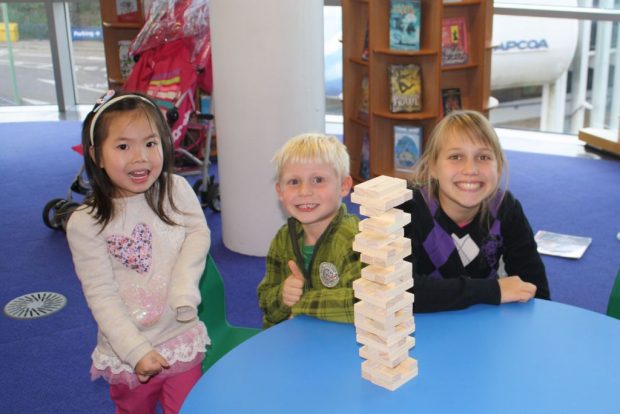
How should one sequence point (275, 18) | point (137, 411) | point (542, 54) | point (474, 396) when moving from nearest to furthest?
1. point (474, 396)
2. point (137, 411)
3. point (275, 18)
4. point (542, 54)

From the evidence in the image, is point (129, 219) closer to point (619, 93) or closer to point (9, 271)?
point (9, 271)

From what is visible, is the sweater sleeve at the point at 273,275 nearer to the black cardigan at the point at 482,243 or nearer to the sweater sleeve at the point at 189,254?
the sweater sleeve at the point at 189,254

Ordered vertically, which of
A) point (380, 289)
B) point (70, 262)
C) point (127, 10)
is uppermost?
point (127, 10)

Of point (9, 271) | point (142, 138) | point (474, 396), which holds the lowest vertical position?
point (9, 271)

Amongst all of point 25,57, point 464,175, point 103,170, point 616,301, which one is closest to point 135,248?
point 103,170

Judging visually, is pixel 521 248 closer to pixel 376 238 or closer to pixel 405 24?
pixel 376 238

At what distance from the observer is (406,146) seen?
541cm

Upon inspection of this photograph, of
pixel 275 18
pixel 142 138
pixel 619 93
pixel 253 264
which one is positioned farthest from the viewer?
pixel 619 93

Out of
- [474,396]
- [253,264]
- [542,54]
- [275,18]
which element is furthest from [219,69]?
[542,54]

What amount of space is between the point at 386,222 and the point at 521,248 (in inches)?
36.5

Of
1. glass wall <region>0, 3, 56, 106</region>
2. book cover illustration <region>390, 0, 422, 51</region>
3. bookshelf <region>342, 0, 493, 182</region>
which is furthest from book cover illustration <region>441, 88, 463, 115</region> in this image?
glass wall <region>0, 3, 56, 106</region>

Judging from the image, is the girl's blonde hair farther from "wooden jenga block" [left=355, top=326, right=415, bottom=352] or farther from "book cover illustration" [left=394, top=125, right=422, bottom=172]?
"book cover illustration" [left=394, top=125, right=422, bottom=172]

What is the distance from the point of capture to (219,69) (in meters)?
4.16

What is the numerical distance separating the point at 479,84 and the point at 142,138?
3707 mm
